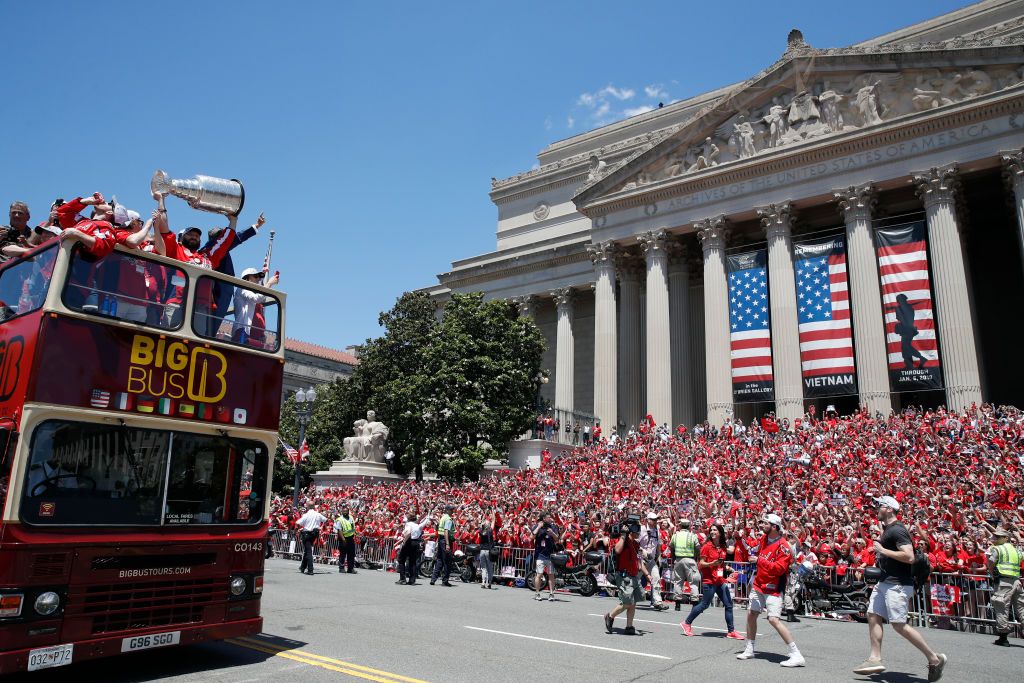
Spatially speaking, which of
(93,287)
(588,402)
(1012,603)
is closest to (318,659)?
(93,287)

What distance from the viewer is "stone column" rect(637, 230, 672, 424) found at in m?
31.7

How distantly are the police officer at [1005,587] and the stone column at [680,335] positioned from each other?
69.9 ft

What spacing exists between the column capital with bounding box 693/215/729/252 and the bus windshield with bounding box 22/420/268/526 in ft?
88.5

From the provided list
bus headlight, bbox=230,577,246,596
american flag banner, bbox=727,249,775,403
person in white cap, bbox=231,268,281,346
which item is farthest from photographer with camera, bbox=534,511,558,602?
american flag banner, bbox=727,249,775,403

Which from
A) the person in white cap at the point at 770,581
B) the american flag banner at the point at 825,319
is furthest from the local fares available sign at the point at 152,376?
the american flag banner at the point at 825,319

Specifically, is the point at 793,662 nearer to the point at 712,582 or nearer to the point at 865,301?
the point at 712,582

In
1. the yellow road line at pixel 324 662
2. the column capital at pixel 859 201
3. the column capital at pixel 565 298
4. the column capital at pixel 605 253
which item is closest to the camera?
the yellow road line at pixel 324 662

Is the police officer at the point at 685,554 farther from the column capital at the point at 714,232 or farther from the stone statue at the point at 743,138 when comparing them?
the stone statue at the point at 743,138

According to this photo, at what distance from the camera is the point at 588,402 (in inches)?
1666

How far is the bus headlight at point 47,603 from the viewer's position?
6.26m

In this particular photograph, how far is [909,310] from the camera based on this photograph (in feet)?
84.5

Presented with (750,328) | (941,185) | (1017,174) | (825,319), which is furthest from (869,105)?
(750,328)

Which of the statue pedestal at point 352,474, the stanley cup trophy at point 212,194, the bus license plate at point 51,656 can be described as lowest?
the bus license plate at point 51,656

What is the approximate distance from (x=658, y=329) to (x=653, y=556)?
62.4ft
